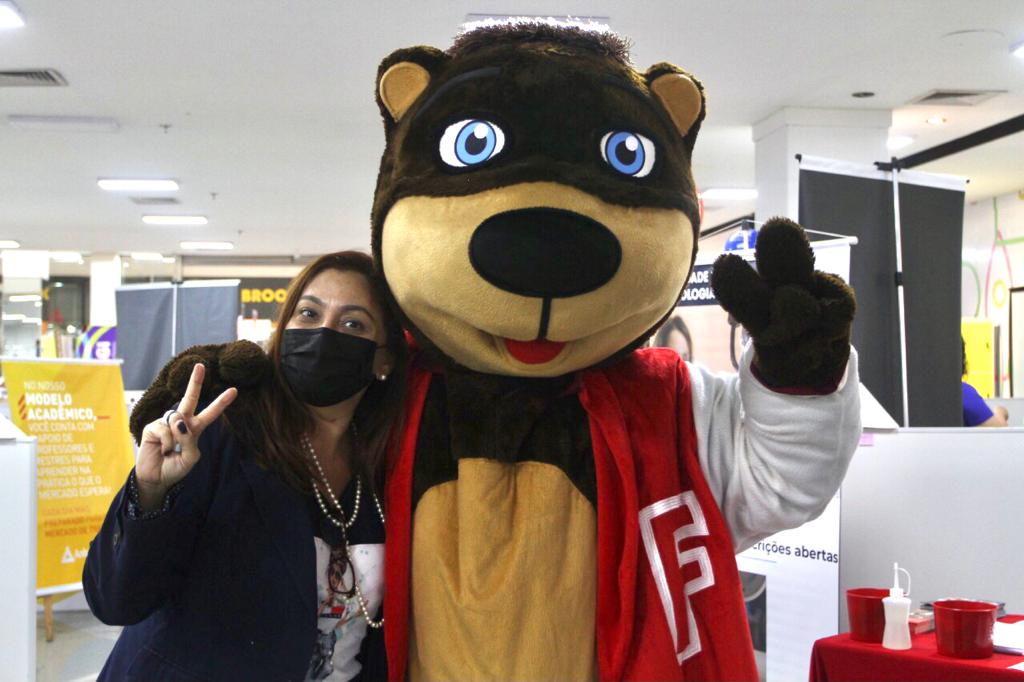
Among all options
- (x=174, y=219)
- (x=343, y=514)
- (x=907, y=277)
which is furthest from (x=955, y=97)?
(x=174, y=219)

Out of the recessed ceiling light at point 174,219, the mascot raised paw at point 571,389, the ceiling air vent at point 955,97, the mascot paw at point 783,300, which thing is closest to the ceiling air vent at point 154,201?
the recessed ceiling light at point 174,219

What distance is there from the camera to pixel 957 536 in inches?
125

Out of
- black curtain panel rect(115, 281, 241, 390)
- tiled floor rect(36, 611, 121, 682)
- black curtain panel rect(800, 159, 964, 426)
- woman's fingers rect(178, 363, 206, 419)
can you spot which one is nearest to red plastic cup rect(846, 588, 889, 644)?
woman's fingers rect(178, 363, 206, 419)

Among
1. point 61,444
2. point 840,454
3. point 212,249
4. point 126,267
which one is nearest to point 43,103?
point 61,444

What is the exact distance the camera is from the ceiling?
545cm

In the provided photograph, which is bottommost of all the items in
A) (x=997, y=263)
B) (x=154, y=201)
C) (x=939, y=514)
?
(x=939, y=514)

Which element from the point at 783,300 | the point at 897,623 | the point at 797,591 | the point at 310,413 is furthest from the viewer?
the point at 797,591

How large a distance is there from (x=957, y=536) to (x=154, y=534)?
2.65 meters

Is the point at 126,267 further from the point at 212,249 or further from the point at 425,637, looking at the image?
the point at 425,637

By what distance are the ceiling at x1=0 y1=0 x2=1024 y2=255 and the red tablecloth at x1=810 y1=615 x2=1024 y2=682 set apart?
3.93 meters

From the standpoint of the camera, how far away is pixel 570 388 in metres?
1.54

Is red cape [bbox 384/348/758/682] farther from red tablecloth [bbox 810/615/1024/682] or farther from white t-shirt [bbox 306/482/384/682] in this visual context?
red tablecloth [bbox 810/615/1024/682]

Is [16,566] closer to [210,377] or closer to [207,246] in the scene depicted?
[210,377]

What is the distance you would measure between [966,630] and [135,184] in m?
9.91
